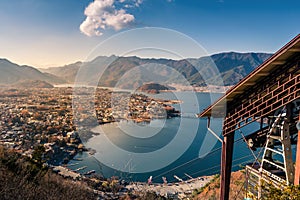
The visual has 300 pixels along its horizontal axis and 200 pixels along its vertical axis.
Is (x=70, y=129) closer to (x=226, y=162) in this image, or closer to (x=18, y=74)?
(x=226, y=162)

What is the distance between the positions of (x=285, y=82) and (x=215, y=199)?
4.21 metres

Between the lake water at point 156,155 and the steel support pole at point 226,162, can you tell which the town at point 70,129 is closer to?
the lake water at point 156,155

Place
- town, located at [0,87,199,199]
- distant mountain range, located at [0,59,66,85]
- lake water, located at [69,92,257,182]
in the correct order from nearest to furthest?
town, located at [0,87,199,199], lake water, located at [69,92,257,182], distant mountain range, located at [0,59,66,85]

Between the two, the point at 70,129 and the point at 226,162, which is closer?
the point at 226,162

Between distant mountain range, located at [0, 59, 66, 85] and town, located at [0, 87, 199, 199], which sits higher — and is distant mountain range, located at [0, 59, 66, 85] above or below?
above

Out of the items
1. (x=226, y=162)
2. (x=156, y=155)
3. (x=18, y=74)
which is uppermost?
(x=18, y=74)

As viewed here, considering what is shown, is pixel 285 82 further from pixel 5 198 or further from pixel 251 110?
pixel 5 198

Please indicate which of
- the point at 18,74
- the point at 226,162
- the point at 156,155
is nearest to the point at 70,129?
the point at 156,155

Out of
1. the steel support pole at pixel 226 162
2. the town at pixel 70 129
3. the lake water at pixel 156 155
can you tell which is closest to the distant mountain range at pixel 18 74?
the town at pixel 70 129

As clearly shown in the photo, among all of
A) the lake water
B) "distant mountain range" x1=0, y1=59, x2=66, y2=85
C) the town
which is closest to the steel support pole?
the town

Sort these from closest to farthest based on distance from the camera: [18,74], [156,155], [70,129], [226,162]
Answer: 1. [226,162]
2. [156,155]
3. [70,129]
4. [18,74]

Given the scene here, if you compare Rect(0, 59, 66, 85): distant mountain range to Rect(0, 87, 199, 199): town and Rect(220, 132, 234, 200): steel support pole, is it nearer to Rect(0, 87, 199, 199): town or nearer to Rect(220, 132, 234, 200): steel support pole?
Rect(0, 87, 199, 199): town

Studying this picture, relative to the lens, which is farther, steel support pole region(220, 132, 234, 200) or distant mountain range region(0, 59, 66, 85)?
distant mountain range region(0, 59, 66, 85)

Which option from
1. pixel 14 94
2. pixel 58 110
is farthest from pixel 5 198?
pixel 14 94
